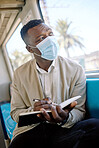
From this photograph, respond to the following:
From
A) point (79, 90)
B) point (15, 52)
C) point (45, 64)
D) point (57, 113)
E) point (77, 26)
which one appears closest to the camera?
point (57, 113)

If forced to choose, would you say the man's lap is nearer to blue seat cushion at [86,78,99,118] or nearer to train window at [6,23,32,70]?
Result: blue seat cushion at [86,78,99,118]

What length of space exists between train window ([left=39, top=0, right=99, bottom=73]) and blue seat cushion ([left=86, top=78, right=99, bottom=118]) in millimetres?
629

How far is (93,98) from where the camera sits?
1.52 metres

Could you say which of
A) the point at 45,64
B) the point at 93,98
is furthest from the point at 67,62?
the point at 93,98

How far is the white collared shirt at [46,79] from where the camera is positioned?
5.11ft

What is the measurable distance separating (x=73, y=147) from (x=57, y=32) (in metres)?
2.00

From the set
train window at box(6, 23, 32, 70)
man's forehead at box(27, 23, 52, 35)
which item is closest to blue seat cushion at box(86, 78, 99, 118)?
man's forehead at box(27, 23, 52, 35)

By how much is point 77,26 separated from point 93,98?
123 centimetres

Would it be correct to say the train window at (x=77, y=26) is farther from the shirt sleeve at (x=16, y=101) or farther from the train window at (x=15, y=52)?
the train window at (x=15, y=52)

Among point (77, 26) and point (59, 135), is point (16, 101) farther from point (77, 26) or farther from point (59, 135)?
point (77, 26)

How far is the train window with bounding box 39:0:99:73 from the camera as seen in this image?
2.05 m

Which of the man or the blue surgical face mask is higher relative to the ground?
the blue surgical face mask

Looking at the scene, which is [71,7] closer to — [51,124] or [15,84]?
[15,84]

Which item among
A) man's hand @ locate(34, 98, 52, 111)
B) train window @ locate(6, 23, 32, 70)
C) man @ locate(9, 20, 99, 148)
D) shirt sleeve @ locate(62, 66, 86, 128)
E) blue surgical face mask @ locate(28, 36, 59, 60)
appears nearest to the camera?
man's hand @ locate(34, 98, 52, 111)
